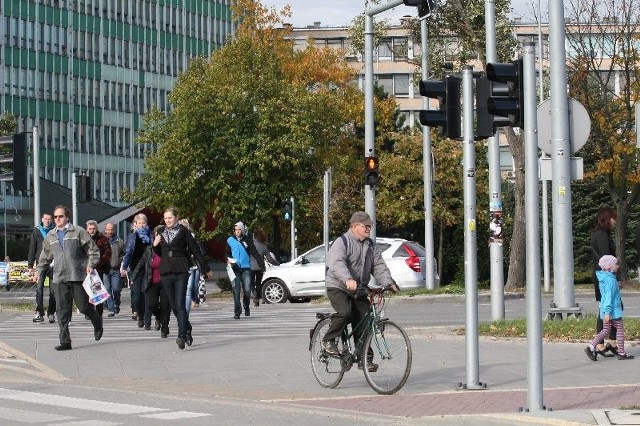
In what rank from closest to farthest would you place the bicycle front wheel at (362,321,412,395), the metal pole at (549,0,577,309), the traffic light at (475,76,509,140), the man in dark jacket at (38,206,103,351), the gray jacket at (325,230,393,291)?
the traffic light at (475,76,509,140) → the bicycle front wheel at (362,321,412,395) → the gray jacket at (325,230,393,291) → the metal pole at (549,0,577,309) → the man in dark jacket at (38,206,103,351)

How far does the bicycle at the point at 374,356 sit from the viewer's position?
589 inches

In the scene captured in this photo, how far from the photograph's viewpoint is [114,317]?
3073 centimetres

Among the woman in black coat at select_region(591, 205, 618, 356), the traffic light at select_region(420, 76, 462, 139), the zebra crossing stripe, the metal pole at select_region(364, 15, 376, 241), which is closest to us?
the zebra crossing stripe

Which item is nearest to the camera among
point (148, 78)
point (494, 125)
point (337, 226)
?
point (494, 125)

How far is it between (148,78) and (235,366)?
96.6 m

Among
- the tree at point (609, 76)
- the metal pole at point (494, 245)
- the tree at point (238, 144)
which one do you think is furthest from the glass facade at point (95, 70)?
the metal pole at point (494, 245)

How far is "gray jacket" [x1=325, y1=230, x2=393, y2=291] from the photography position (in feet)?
50.4

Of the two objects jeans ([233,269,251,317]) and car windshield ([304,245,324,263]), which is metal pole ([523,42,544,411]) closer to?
jeans ([233,269,251,317])

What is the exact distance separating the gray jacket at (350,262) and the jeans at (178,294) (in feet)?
16.5

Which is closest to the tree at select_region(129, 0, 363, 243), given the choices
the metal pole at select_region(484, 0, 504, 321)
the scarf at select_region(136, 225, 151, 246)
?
the scarf at select_region(136, 225, 151, 246)

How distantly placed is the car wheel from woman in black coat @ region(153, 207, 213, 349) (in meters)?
18.7

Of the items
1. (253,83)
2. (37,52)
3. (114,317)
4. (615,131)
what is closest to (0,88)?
(37,52)

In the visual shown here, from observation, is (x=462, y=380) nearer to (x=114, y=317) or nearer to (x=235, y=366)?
(x=235, y=366)

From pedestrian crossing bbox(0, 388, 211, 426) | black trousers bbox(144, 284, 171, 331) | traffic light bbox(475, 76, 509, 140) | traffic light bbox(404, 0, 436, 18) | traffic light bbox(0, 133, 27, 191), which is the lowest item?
pedestrian crossing bbox(0, 388, 211, 426)
